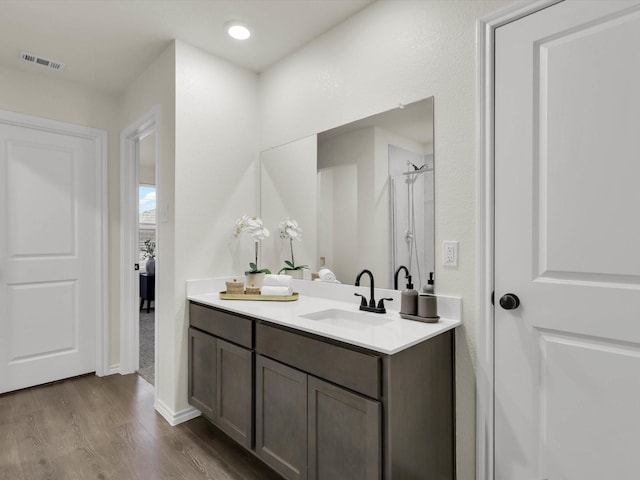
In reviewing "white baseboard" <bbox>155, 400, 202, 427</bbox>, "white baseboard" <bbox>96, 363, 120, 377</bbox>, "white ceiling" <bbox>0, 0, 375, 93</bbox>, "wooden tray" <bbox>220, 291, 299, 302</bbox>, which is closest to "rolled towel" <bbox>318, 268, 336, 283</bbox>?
"wooden tray" <bbox>220, 291, 299, 302</bbox>

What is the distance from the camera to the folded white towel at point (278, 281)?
7.57 ft

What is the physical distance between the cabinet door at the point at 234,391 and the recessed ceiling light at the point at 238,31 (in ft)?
6.25

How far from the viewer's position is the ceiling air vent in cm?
260

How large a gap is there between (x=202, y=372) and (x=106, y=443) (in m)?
0.66

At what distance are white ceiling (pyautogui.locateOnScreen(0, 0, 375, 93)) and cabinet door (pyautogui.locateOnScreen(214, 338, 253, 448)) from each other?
192 cm

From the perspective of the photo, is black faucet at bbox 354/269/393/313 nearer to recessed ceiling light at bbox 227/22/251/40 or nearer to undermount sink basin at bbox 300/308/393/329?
undermount sink basin at bbox 300/308/393/329

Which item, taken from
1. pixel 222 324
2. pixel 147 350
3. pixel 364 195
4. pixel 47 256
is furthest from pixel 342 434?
pixel 147 350

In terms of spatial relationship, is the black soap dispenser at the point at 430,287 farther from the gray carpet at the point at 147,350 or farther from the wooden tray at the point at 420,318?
the gray carpet at the point at 147,350

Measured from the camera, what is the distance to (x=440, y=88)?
174 cm

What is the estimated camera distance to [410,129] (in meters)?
1.85

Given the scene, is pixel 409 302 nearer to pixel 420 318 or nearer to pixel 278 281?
pixel 420 318

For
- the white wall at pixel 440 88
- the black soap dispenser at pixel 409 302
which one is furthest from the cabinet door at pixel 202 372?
the white wall at pixel 440 88

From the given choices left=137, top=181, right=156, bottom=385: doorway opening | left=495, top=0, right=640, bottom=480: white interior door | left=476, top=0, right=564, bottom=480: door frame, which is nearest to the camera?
left=495, top=0, right=640, bottom=480: white interior door

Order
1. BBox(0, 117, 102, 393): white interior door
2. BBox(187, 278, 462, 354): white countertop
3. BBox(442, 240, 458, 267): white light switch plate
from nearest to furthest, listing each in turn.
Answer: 1. BBox(187, 278, 462, 354): white countertop
2. BBox(442, 240, 458, 267): white light switch plate
3. BBox(0, 117, 102, 393): white interior door
